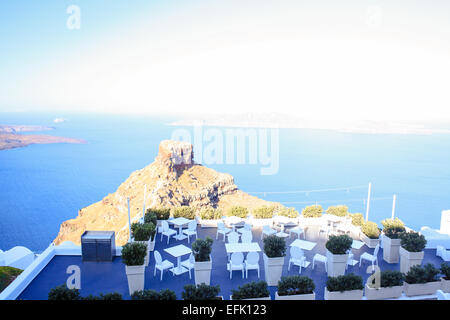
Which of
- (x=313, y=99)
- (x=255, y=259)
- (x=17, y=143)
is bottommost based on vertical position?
(x=17, y=143)

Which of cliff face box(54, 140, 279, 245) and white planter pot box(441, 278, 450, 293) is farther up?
white planter pot box(441, 278, 450, 293)

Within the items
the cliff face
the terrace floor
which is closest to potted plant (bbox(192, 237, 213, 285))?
the terrace floor

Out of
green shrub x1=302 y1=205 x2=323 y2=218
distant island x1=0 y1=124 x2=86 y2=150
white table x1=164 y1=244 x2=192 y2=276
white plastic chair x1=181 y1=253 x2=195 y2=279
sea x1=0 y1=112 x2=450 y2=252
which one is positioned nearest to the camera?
white plastic chair x1=181 y1=253 x2=195 y2=279

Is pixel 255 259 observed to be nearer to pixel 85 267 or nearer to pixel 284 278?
pixel 284 278

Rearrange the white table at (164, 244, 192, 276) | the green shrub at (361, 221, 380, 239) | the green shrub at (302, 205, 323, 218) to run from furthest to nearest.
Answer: the green shrub at (302, 205, 323, 218) < the green shrub at (361, 221, 380, 239) < the white table at (164, 244, 192, 276)

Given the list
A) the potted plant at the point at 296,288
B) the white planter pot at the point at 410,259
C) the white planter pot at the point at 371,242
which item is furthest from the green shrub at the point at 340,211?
the potted plant at the point at 296,288

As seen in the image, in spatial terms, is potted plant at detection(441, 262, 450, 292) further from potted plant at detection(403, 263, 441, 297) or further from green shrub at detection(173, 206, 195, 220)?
green shrub at detection(173, 206, 195, 220)

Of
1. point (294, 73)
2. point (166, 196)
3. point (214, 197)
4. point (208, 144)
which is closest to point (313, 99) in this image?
point (294, 73)
